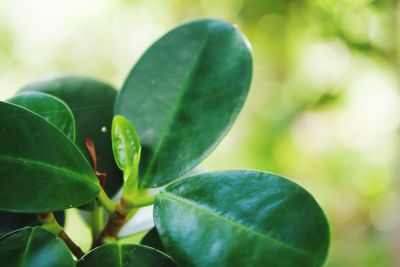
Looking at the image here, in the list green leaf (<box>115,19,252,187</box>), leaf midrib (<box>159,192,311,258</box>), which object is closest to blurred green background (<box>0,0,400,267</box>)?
green leaf (<box>115,19,252,187</box>)

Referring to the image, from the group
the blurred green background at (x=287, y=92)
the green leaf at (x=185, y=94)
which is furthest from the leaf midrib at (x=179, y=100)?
the blurred green background at (x=287, y=92)

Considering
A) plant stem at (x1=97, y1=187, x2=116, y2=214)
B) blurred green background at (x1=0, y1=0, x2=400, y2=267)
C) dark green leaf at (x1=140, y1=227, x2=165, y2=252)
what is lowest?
blurred green background at (x1=0, y1=0, x2=400, y2=267)

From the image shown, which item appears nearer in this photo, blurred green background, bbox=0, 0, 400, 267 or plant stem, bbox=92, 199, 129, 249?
plant stem, bbox=92, 199, 129, 249

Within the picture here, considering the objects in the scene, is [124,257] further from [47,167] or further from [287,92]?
[287,92]

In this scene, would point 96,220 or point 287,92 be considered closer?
point 96,220

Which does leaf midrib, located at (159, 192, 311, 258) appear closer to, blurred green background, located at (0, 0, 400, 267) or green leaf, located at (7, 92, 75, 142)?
green leaf, located at (7, 92, 75, 142)

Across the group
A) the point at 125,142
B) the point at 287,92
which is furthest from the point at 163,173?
the point at 287,92

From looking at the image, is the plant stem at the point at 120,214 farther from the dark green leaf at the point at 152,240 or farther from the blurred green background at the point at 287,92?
the blurred green background at the point at 287,92
